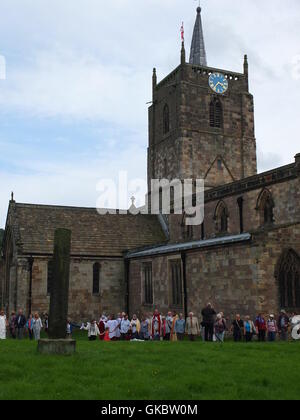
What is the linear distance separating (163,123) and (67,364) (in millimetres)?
36644

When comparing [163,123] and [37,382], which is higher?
[163,123]

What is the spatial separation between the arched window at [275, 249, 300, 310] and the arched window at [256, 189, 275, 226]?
629cm

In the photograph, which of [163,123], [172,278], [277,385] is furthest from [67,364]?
[163,123]

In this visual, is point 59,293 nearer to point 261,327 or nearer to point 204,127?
point 261,327

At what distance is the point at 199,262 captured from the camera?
26.3 m

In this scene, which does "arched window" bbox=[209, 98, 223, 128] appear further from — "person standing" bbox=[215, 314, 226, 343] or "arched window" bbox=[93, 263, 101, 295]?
"person standing" bbox=[215, 314, 226, 343]

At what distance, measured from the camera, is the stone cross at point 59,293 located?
13508mm

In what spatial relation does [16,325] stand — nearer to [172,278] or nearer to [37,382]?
[172,278]

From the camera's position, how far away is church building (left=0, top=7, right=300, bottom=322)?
74.9 ft

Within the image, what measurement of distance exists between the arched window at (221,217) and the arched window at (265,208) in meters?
3.22

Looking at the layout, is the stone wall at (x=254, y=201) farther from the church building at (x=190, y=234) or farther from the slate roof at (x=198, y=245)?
the slate roof at (x=198, y=245)

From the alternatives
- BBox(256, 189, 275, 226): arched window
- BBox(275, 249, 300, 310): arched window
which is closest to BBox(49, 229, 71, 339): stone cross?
BBox(275, 249, 300, 310): arched window

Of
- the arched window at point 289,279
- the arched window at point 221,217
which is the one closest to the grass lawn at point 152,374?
the arched window at point 289,279
